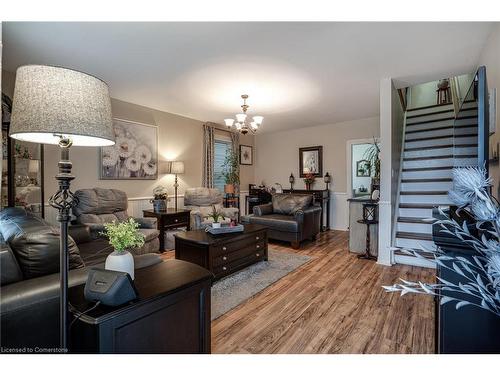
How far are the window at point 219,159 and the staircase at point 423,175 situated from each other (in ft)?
12.4

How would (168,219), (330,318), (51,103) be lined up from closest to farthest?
1. (51,103)
2. (330,318)
3. (168,219)

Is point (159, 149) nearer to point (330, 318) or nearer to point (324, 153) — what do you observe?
point (324, 153)

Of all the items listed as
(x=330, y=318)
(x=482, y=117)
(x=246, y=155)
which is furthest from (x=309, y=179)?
(x=482, y=117)

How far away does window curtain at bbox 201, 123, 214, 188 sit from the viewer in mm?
5762

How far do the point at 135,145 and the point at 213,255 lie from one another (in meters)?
2.75

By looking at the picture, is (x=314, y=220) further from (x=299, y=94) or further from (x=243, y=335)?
(x=243, y=335)

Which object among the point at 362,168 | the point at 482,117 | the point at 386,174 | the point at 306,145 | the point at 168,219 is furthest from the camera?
the point at 306,145

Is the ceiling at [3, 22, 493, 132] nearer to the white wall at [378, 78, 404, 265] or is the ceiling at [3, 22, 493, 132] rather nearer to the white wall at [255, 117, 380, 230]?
the white wall at [378, 78, 404, 265]

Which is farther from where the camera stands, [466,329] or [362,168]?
[362,168]

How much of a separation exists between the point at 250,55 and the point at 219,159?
3.69m

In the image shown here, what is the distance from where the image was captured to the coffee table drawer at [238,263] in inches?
116

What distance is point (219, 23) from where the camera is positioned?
7.16ft

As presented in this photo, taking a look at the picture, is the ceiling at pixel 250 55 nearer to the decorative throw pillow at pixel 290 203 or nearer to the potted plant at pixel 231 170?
the decorative throw pillow at pixel 290 203

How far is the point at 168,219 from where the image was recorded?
4.25 m
